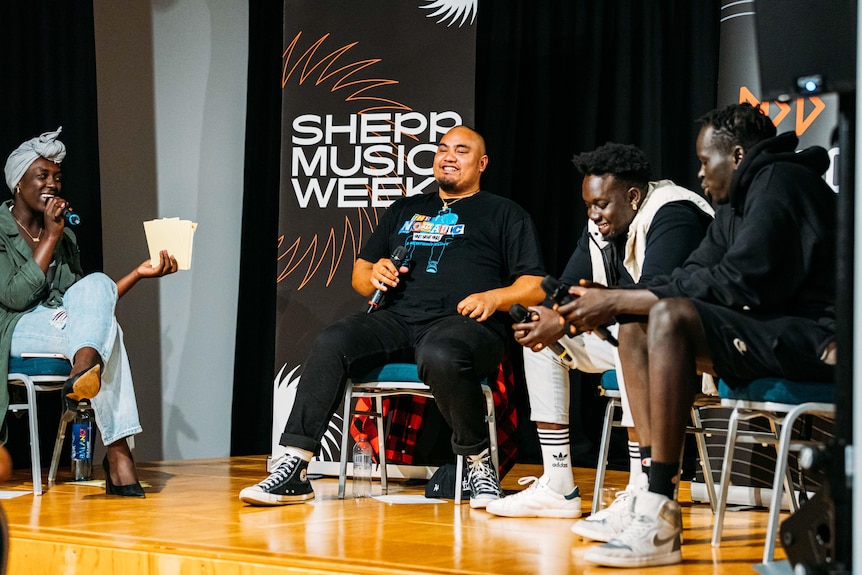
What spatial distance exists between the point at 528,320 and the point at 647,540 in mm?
818

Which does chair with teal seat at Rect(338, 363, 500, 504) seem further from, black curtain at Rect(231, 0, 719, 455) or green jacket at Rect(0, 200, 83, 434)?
black curtain at Rect(231, 0, 719, 455)

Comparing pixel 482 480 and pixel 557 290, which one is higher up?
pixel 557 290

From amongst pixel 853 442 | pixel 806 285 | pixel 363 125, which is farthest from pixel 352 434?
pixel 853 442

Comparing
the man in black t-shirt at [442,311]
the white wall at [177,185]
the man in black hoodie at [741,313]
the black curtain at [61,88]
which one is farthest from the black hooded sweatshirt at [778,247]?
the white wall at [177,185]

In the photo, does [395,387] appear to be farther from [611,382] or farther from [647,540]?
[647,540]

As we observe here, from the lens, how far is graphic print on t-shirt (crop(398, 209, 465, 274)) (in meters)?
3.53

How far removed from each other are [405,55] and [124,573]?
243 cm

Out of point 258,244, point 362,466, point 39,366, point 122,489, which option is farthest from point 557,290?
point 258,244

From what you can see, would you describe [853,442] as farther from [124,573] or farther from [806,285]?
[124,573]

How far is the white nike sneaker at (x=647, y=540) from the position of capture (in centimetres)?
206

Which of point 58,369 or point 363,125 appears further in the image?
point 363,125

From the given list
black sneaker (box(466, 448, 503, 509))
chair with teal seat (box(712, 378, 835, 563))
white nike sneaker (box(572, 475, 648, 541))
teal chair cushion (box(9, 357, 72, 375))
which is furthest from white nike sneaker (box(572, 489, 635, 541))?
teal chair cushion (box(9, 357, 72, 375))

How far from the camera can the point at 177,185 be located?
193 inches

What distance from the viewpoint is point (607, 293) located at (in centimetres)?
229
